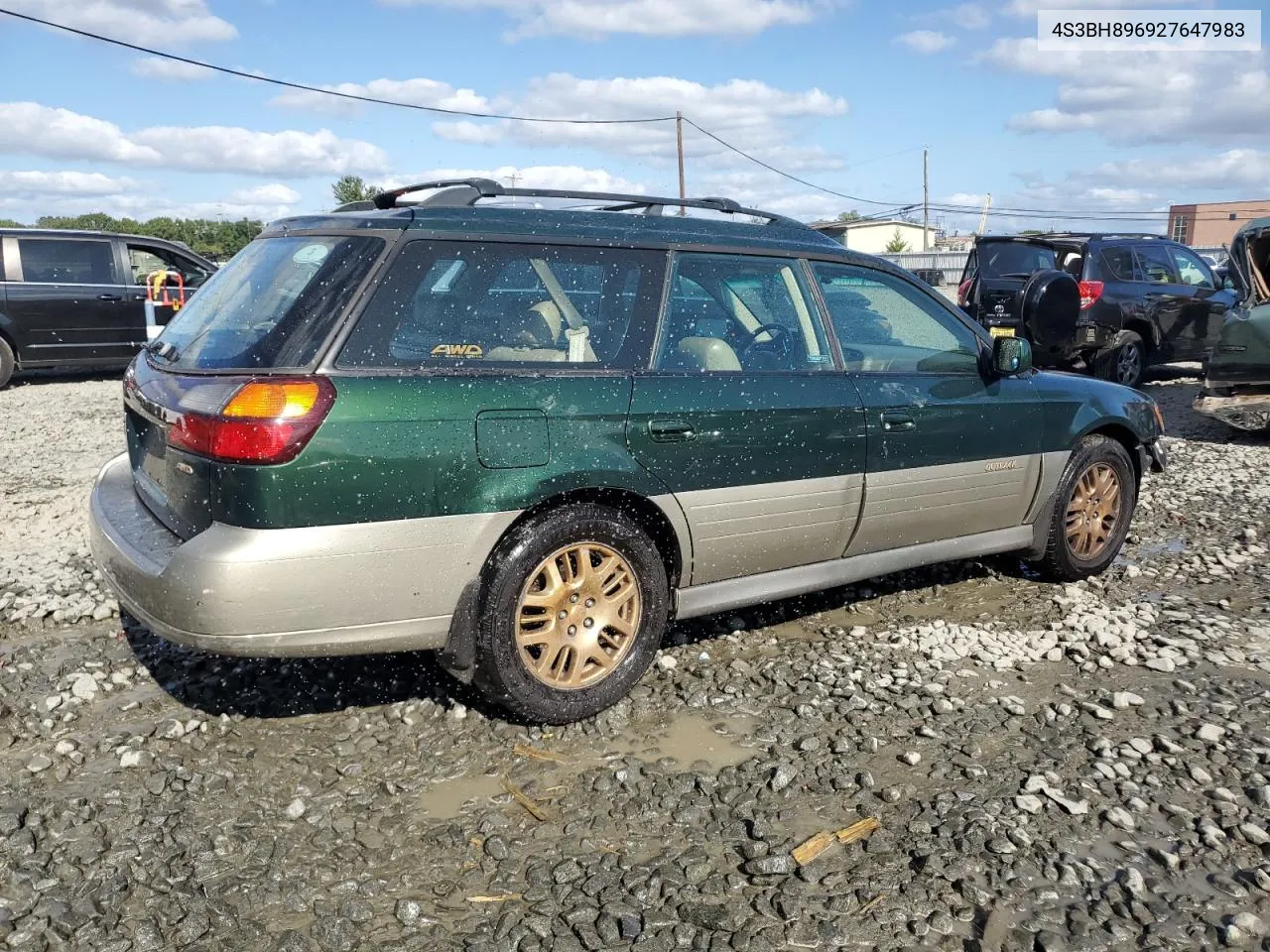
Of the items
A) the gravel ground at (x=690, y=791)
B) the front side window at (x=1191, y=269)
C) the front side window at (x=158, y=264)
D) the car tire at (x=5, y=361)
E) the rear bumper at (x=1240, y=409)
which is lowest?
the gravel ground at (x=690, y=791)

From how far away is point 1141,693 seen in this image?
12.7ft

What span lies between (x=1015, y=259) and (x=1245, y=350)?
11.1 feet

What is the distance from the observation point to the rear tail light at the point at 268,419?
298cm

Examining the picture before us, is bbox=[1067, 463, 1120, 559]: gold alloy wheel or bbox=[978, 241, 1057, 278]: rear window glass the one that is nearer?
bbox=[1067, 463, 1120, 559]: gold alloy wheel

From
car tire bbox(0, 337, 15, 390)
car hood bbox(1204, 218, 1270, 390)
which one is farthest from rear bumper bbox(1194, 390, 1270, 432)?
car tire bbox(0, 337, 15, 390)

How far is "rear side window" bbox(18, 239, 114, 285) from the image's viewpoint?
11922mm

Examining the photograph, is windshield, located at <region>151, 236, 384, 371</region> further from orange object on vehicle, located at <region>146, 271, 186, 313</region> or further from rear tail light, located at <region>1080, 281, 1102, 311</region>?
rear tail light, located at <region>1080, 281, 1102, 311</region>

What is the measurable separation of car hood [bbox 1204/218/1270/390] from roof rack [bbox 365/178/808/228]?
6.48m

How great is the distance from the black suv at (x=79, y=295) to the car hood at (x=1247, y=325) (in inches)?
444

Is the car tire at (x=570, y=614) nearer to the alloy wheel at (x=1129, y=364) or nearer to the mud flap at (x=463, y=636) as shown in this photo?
the mud flap at (x=463, y=636)

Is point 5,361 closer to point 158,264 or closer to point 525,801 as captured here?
point 158,264

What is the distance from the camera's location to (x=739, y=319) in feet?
13.4

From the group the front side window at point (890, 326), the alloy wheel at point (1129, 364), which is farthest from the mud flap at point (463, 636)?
the alloy wheel at point (1129, 364)

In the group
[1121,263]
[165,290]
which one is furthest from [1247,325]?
[165,290]
